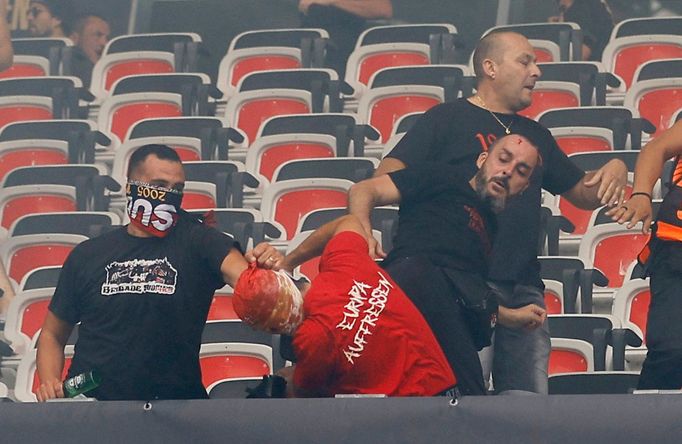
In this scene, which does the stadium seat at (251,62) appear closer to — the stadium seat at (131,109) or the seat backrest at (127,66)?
the seat backrest at (127,66)

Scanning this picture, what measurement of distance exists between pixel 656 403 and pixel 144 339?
182 centimetres

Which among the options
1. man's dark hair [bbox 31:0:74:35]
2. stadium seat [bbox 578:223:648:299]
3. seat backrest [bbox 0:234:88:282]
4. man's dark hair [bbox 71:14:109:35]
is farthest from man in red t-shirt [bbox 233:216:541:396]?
man's dark hair [bbox 31:0:74:35]

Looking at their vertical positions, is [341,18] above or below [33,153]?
above

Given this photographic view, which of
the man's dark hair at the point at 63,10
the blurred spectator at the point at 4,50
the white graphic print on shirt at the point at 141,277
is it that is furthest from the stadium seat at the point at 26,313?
the man's dark hair at the point at 63,10

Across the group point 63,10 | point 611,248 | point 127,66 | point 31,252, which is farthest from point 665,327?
point 63,10

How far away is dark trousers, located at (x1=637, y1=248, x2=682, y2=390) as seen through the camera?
5.02 meters

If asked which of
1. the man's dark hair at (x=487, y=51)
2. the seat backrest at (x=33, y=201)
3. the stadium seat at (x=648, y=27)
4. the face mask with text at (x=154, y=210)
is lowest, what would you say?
the seat backrest at (x=33, y=201)

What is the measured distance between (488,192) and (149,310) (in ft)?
4.35

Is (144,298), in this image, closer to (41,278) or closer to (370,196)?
(370,196)

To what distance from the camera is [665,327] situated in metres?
5.07

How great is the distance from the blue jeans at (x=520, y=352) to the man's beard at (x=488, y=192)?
342mm

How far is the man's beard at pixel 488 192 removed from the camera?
18.3 ft

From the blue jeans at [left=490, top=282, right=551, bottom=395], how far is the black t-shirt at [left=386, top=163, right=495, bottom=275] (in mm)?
307

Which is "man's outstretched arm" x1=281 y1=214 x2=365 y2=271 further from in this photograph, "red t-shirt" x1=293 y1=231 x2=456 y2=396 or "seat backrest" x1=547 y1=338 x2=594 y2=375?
"seat backrest" x1=547 y1=338 x2=594 y2=375
